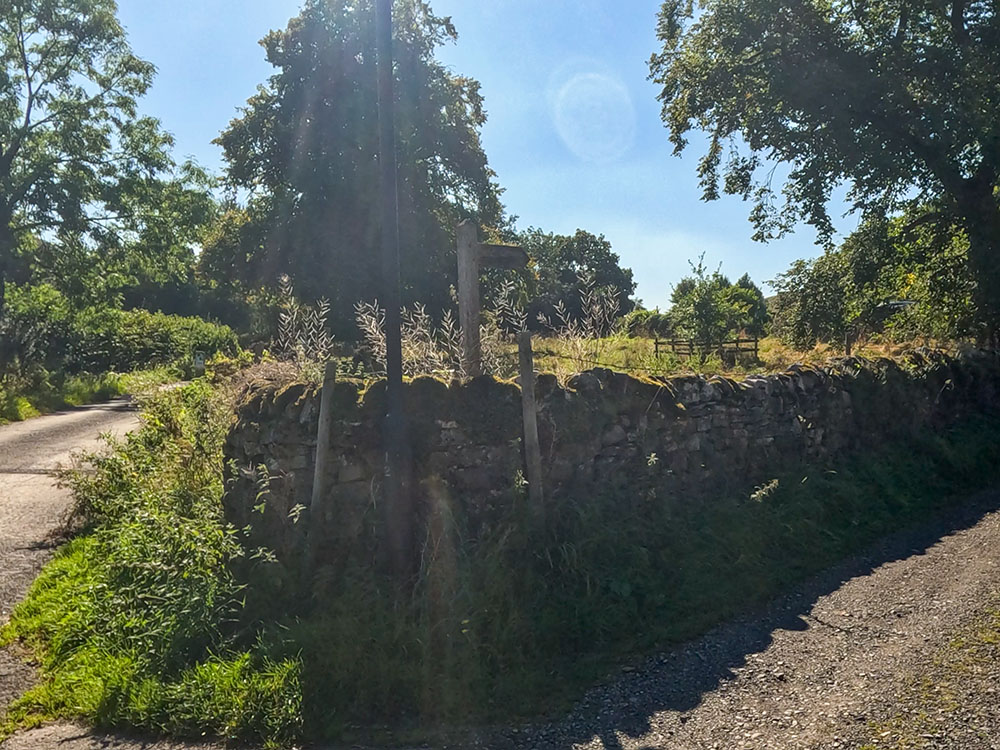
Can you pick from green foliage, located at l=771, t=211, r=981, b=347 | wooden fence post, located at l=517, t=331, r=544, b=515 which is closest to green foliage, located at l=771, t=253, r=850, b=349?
green foliage, located at l=771, t=211, r=981, b=347

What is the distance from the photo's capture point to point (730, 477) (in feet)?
22.2

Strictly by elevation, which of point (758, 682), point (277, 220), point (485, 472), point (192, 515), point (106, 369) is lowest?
point (758, 682)

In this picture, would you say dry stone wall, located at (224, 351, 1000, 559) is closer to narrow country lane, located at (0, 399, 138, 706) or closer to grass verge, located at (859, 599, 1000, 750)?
narrow country lane, located at (0, 399, 138, 706)

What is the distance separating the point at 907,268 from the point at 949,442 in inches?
300

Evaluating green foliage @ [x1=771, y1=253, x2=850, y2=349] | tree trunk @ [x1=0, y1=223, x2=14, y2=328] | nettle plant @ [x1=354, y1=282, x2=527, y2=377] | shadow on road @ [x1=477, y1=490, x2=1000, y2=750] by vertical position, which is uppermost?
tree trunk @ [x1=0, y1=223, x2=14, y2=328]

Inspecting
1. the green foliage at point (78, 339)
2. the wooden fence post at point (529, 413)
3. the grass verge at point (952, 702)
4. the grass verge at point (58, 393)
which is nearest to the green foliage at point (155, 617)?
the wooden fence post at point (529, 413)

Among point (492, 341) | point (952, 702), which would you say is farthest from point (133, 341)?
point (952, 702)

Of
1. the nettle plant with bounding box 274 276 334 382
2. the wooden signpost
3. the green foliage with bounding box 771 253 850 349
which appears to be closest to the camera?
the wooden signpost

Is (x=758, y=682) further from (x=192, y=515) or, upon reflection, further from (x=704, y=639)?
(x=192, y=515)

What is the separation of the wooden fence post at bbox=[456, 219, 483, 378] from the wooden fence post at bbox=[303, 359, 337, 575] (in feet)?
3.84

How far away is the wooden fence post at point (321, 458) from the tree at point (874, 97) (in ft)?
38.1

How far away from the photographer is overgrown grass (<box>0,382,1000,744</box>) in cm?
387

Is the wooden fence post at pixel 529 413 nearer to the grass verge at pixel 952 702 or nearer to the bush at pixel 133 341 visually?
the grass verge at pixel 952 702

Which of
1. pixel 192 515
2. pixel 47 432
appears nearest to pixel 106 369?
pixel 47 432
